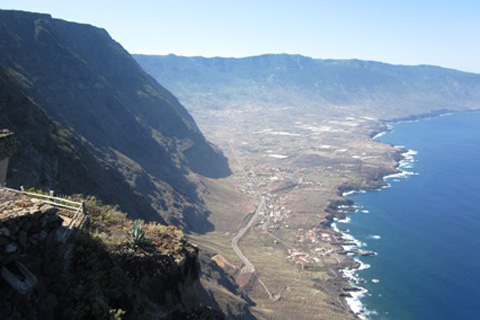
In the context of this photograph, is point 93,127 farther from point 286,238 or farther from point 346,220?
point 346,220

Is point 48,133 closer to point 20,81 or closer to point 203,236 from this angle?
point 20,81

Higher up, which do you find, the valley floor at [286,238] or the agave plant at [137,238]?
the agave plant at [137,238]

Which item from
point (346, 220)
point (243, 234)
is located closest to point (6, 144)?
point (243, 234)

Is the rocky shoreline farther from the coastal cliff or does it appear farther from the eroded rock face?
the eroded rock face

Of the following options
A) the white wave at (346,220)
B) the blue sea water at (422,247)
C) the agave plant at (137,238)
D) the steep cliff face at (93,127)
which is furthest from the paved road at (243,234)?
the agave plant at (137,238)

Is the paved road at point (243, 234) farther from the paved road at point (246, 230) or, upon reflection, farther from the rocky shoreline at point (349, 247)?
the rocky shoreline at point (349, 247)
